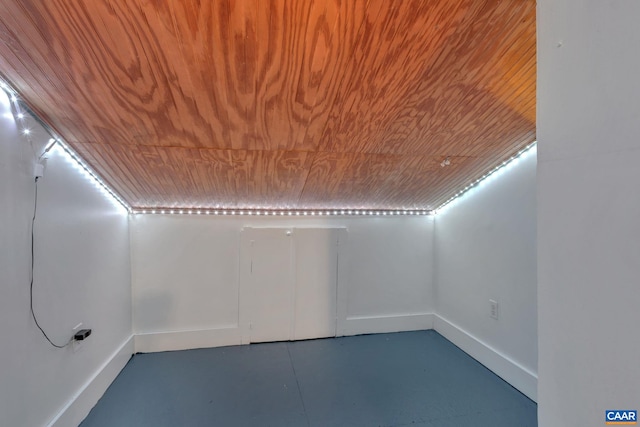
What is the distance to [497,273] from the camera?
2395 mm

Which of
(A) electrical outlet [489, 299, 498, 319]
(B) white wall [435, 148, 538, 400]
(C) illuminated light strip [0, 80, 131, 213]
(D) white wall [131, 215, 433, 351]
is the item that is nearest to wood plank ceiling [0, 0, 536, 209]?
(C) illuminated light strip [0, 80, 131, 213]

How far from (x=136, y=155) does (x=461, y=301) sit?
10.6 ft

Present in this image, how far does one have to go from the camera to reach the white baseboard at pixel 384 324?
10.1ft

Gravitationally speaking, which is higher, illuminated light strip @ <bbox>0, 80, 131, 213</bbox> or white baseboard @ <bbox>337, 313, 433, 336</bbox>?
illuminated light strip @ <bbox>0, 80, 131, 213</bbox>

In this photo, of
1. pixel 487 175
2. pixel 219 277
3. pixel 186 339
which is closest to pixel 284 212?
pixel 219 277

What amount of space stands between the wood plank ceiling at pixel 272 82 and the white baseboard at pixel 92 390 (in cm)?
148

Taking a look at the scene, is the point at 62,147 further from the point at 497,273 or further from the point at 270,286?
the point at 497,273

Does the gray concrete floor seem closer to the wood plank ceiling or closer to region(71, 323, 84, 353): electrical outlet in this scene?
region(71, 323, 84, 353): electrical outlet

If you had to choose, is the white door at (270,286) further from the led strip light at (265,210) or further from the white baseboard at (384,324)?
the white baseboard at (384,324)


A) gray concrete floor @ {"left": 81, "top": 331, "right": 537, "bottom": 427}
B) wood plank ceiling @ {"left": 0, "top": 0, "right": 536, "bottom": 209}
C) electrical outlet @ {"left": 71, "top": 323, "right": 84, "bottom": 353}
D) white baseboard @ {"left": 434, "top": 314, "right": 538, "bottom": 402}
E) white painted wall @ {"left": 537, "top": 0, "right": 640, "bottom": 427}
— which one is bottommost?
gray concrete floor @ {"left": 81, "top": 331, "right": 537, "bottom": 427}

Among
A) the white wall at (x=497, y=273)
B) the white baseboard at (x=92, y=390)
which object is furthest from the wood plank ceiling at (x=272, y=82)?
the white baseboard at (x=92, y=390)

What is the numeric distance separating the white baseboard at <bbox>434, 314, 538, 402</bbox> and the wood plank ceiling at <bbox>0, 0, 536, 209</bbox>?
1.72 meters

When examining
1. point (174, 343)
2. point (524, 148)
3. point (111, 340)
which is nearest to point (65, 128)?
point (111, 340)

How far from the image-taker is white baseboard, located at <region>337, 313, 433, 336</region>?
309cm
